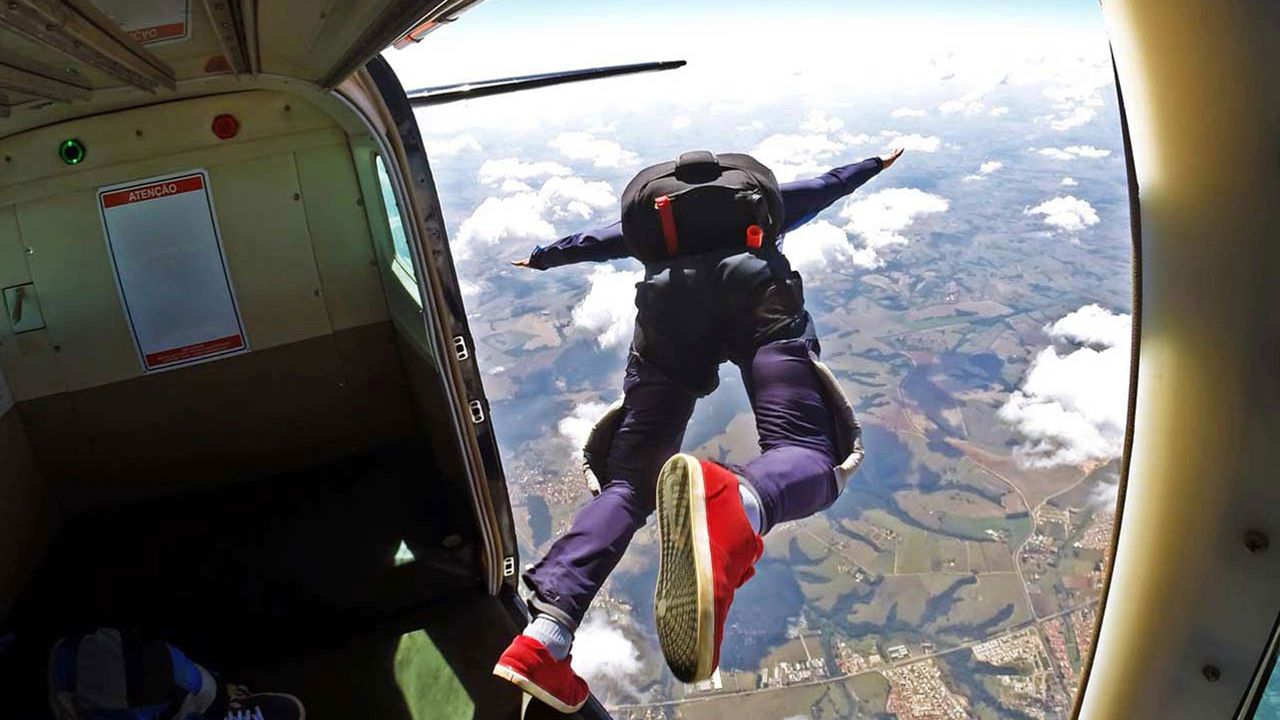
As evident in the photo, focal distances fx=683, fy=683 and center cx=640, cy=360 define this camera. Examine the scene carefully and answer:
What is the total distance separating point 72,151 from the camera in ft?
11.3

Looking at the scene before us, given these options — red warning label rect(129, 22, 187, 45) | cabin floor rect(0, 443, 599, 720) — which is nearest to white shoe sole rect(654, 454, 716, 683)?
cabin floor rect(0, 443, 599, 720)

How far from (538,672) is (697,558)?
0.94 metres

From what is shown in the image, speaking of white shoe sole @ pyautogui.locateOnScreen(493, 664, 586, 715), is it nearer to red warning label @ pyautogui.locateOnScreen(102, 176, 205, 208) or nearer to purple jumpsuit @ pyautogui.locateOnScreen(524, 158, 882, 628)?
purple jumpsuit @ pyautogui.locateOnScreen(524, 158, 882, 628)

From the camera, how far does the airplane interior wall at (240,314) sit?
3.55 metres

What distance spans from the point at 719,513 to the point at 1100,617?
4.65ft

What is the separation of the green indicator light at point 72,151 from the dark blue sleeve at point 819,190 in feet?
11.9

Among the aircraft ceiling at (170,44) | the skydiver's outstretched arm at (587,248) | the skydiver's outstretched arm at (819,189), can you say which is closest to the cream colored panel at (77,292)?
the aircraft ceiling at (170,44)

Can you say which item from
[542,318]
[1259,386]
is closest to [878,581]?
[542,318]

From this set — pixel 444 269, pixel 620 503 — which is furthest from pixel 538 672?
pixel 444 269

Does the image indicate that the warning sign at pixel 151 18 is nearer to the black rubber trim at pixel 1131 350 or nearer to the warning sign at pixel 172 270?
the warning sign at pixel 172 270

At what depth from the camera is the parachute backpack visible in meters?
3.52

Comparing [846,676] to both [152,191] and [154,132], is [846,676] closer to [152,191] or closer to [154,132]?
[152,191]

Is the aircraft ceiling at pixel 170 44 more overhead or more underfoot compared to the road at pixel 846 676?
more overhead

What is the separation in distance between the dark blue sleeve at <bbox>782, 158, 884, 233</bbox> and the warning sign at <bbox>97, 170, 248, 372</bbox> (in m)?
3.21
